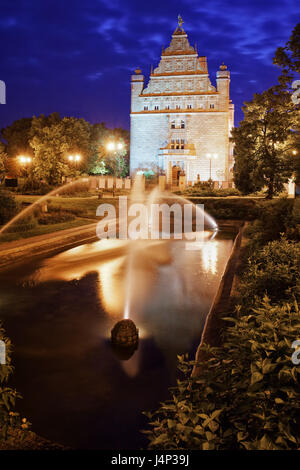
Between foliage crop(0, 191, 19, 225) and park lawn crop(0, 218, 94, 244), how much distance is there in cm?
175

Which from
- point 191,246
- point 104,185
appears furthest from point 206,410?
point 104,185

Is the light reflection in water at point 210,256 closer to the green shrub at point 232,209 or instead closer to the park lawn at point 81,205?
the green shrub at point 232,209

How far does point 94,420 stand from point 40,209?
20.5 metres

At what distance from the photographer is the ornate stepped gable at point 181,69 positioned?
2222 inches

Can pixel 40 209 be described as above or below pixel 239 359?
above

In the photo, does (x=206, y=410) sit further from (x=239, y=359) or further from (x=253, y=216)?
(x=253, y=216)

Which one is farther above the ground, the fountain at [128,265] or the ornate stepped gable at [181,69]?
the ornate stepped gable at [181,69]

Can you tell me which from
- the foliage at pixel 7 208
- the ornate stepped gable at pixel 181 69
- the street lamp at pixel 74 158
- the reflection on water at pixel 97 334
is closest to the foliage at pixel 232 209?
the reflection on water at pixel 97 334

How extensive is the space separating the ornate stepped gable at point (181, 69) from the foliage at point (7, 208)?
42750mm

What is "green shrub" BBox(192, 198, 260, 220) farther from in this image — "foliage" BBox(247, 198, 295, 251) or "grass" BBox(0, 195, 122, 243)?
"foliage" BBox(247, 198, 295, 251)

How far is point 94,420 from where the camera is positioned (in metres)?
5.27

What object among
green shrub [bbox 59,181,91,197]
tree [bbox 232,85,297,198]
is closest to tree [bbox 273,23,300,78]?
tree [bbox 232,85,297,198]

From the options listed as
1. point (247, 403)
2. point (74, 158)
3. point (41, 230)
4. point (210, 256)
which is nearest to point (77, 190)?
point (74, 158)
